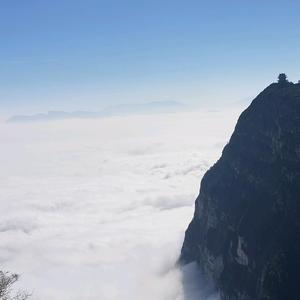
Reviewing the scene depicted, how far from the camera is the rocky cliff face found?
362 ft

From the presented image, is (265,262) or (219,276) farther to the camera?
(219,276)

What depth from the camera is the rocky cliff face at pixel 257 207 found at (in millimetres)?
110344

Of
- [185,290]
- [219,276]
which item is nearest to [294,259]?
[219,276]

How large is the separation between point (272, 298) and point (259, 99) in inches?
2799

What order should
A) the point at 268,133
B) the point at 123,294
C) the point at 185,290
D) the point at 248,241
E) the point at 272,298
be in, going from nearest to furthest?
1. the point at 272,298
2. the point at 248,241
3. the point at 268,133
4. the point at 185,290
5. the point at 123,294

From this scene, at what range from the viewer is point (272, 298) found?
10569cm

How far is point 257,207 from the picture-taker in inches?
5103

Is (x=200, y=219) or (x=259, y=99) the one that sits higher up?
(x=259, y=99)

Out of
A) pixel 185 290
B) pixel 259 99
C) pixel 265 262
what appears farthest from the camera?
pixel 185 290

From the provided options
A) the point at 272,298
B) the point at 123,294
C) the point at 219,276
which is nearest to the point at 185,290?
the point at 219,276

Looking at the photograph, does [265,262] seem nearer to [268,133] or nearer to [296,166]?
[296,166]

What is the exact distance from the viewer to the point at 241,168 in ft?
488

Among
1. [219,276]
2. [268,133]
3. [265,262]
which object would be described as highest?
[268,133]

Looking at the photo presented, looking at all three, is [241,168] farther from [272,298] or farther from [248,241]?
[272,298]
